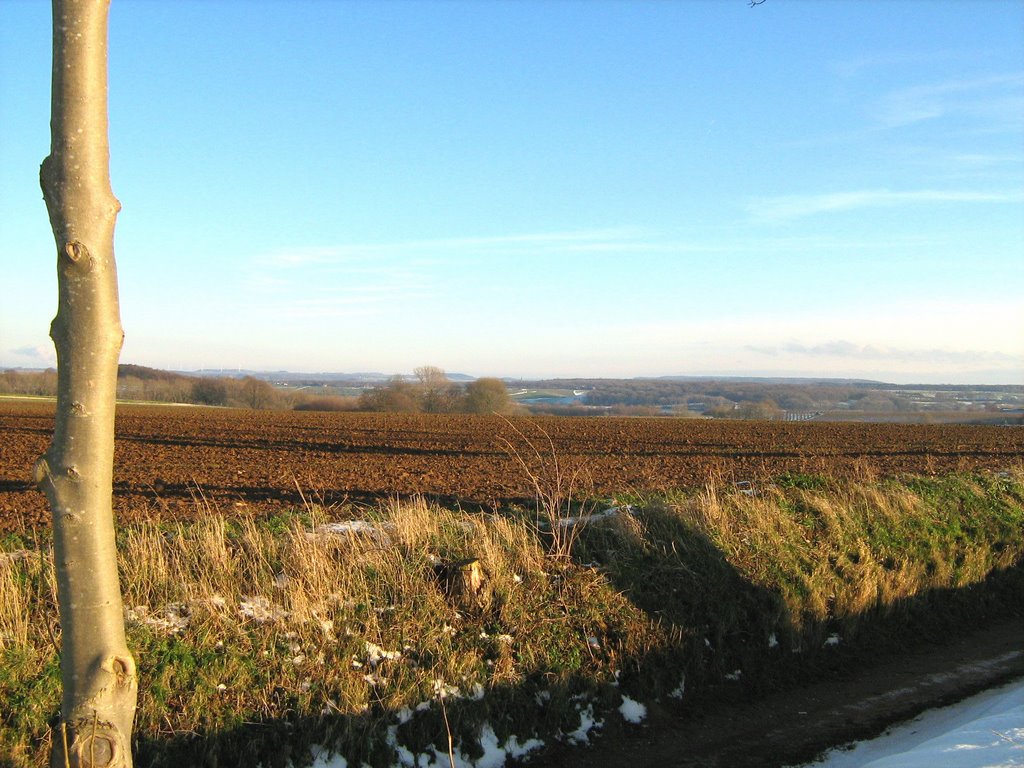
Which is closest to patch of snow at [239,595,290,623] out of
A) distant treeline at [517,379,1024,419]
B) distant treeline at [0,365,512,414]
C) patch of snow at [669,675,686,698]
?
patch of snow at [669,675,686,698]

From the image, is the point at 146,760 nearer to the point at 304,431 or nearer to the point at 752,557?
the point at 752,557

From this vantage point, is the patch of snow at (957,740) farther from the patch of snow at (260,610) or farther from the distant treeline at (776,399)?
the distant treeline at (776,399)

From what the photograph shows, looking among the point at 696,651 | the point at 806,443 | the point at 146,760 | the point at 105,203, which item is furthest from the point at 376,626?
the point at 806,443

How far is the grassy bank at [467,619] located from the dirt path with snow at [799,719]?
0.82 feet

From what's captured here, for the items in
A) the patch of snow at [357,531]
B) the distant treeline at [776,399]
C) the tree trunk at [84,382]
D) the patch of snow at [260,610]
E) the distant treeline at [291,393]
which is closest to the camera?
the tree trunk at [84,382]

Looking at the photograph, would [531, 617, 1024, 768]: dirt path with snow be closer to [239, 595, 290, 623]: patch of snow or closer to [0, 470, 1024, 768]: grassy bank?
[0, 470, 1024, 768]: grassy bank

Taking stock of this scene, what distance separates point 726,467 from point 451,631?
57.0 feet

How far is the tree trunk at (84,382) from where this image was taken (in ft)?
9.16

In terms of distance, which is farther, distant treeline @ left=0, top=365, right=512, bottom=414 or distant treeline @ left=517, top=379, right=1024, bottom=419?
distant treeline @ left=517, top=379, right=1024, bottom=419

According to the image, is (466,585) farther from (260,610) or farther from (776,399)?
(776,399)

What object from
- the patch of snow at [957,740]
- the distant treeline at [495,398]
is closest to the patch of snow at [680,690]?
the patch of snow at [957,740]

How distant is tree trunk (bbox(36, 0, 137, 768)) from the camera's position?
279 centimetres

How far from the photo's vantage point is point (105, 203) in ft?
9.45

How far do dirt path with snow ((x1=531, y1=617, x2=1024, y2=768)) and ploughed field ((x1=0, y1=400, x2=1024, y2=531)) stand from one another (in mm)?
2466
